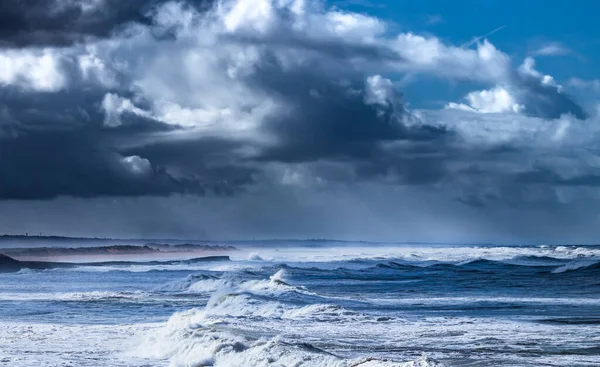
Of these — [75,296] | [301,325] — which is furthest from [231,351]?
[75,296]

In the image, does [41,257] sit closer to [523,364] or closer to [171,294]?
[171,294]

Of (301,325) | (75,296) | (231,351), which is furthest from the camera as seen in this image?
(75,296)

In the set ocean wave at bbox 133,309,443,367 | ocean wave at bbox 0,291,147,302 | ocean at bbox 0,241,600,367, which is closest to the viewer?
ocean wave at bbox 133,309,443,367

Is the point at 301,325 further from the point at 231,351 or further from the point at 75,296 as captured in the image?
the point at 75,296

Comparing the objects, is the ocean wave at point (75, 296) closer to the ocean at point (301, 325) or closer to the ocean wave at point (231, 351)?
the ocean at point (301, 325)

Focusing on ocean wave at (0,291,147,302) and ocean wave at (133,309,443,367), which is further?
ocean wave at (0,291,147,302)

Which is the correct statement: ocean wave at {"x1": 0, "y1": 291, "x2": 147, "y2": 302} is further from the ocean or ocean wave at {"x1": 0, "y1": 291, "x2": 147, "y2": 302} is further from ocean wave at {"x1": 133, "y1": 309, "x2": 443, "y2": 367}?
ocean wave at {"x1": 133, "y1": 309, "x2": 443, "y2": 367}

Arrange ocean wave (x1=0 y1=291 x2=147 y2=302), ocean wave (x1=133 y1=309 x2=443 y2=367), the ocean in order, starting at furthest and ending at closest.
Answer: ocean wave (x1=0 y1=291 x2=147 y2=302) → the ocean → ocean wave (x1=133 y1=309 x2=443 y2=367)

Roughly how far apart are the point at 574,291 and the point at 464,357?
21.2 metres

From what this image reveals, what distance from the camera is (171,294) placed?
112ft

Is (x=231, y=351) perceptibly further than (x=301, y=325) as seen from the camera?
No

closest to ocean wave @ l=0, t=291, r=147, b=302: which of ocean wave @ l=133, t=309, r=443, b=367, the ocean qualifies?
the ocean

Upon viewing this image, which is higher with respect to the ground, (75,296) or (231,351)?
(75,296)

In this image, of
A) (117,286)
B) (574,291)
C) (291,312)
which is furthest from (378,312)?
(117,286)
